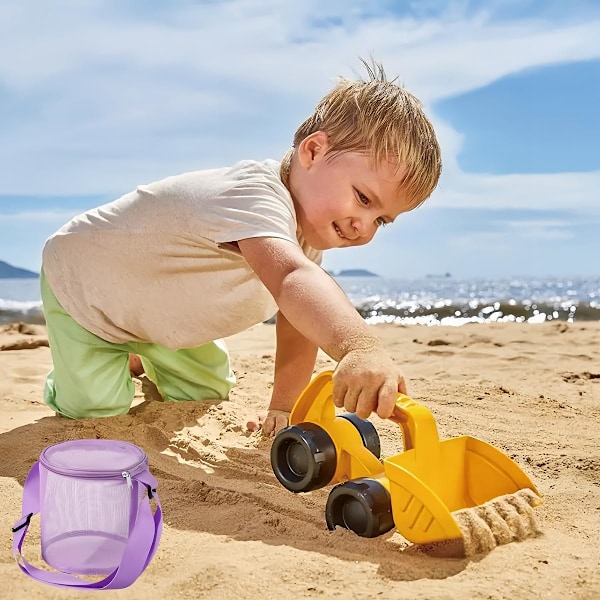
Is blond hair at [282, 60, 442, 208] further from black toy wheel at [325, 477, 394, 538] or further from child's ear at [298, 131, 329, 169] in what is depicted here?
black toy wheel at [325, 477, 394, 538]

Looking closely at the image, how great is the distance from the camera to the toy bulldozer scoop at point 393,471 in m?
1.31

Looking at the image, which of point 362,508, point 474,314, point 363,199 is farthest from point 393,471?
point 474,314

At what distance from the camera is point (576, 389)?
9.90ft

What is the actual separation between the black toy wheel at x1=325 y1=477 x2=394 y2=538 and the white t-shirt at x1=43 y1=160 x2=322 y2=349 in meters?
0.74

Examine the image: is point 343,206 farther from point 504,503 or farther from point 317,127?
point 504,503

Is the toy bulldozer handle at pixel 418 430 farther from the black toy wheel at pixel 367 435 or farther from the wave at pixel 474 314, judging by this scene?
the wave at pixel 474 314

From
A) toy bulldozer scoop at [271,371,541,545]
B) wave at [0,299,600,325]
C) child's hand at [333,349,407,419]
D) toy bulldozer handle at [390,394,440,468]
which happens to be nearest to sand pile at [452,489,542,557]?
toy bulldozer scoop at [271,371,541,545]

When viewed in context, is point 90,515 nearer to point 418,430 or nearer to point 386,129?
point 418,430

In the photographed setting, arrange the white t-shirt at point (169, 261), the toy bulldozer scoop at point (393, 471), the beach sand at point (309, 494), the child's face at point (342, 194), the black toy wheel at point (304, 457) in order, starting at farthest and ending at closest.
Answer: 1. the white t-shirt at point (169, 261)
2. the child's face at point (342, 194)
3. the black toy wheel at point (304, 457)
4. the toy bulldozer scoop at point (393, 471)
5. the beach sand at point (309, 494)

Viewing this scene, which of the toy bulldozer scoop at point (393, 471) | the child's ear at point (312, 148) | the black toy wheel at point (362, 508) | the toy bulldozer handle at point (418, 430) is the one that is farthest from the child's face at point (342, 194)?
the black toy wheel at point (362, 508)

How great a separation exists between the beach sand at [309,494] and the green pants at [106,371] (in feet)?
0.27

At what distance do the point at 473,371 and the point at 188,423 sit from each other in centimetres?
164

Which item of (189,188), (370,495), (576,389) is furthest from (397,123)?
(576,389)

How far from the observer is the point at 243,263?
218cm
